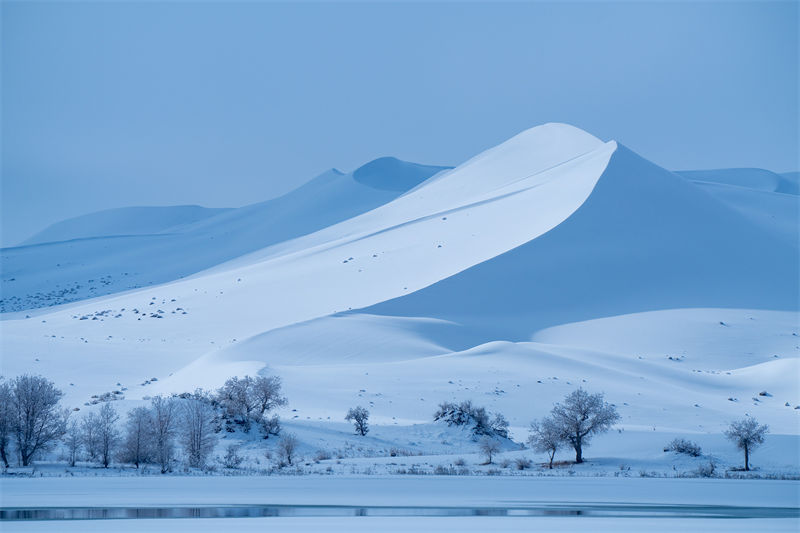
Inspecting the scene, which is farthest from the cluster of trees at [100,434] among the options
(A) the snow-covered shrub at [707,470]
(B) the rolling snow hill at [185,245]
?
(B) the rolling snow hill at [185,245]

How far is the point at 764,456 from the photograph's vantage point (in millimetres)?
33531

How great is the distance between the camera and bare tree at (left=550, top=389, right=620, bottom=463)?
108 ft

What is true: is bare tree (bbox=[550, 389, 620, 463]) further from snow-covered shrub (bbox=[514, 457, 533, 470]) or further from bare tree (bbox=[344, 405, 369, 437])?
bare tree (bbox=[344, 405, 369, 437])

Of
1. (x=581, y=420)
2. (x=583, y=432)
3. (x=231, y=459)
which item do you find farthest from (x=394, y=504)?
(x=581, y=420)

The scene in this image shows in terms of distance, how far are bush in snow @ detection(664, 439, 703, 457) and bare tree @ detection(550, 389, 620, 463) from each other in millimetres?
2049

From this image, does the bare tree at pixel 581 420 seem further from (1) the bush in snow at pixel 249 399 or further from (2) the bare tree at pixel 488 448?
(1) the bush in snow at pixel 249 399

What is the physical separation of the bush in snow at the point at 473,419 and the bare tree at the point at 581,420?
4082 millimetres

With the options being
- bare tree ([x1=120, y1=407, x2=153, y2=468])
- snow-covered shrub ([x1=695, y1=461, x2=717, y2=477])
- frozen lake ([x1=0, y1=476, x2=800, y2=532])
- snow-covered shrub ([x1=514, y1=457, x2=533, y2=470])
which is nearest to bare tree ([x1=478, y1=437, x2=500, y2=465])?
snow-covered shrub ([x1=514, y1=457, x2=533, y2=470])

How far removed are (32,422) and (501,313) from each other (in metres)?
38.4

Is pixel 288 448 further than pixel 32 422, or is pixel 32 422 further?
pixel 288 448

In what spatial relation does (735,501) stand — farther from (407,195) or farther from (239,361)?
(407,195)

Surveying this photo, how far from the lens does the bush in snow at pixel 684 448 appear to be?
32.6 metres

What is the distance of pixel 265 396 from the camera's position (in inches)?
1535

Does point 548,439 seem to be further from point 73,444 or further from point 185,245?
point 185,245
